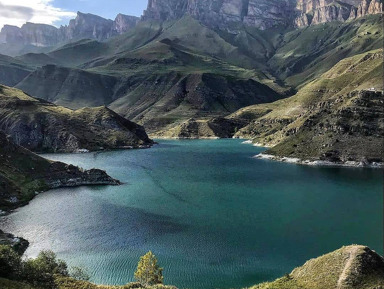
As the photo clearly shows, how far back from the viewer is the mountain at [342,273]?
54125mm

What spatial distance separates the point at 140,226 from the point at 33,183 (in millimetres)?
66817

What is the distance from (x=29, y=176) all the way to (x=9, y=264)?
106823 millimetres

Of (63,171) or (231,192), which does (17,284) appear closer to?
(231,192)

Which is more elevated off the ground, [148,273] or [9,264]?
[9,264]

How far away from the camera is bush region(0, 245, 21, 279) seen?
55.8 metres

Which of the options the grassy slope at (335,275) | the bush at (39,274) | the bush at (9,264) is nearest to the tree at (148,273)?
the grassy slope at (335,275)

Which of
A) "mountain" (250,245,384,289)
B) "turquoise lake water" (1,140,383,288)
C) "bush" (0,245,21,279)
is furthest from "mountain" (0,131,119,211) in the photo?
"mountain" (250,245,384,289)

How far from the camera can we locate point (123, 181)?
180 meters

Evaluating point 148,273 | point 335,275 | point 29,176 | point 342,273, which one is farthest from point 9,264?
point 29,176

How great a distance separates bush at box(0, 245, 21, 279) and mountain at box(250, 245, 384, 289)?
38805 millimetres

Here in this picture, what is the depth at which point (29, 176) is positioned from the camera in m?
155

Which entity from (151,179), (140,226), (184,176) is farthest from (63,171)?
(140,226)

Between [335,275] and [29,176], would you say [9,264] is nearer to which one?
[335,275]

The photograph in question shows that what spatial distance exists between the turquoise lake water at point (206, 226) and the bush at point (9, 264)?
22814 millimetres
